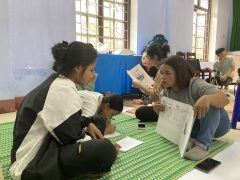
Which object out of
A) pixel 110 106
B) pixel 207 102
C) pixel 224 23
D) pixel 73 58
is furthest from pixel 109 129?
pixel 224 23

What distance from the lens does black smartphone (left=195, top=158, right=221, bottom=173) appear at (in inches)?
54.6

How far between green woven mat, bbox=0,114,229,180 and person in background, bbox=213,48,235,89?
323 centimetres

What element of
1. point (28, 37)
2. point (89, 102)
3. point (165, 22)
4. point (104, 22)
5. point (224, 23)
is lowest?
point (89, 102)

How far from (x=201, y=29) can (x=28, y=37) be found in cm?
505

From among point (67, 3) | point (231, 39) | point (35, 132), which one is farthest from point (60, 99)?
point (231, 39)

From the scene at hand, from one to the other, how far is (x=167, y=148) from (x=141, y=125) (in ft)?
1.50

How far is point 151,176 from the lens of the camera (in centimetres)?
130

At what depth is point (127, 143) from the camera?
1.74 m

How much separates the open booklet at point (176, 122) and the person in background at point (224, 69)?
132 inches

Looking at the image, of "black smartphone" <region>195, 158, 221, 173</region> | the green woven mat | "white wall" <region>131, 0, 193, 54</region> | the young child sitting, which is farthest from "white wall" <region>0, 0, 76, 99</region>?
"black smartphone" <region>195, 158, 221, 173</region>

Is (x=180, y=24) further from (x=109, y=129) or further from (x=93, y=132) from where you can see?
(x=93, y=132)

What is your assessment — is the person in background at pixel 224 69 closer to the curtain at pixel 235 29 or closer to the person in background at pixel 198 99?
the curtain at pixel 235 29

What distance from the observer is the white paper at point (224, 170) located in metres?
1.32

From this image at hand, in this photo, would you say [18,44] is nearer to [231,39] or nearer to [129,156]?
[129,156]
